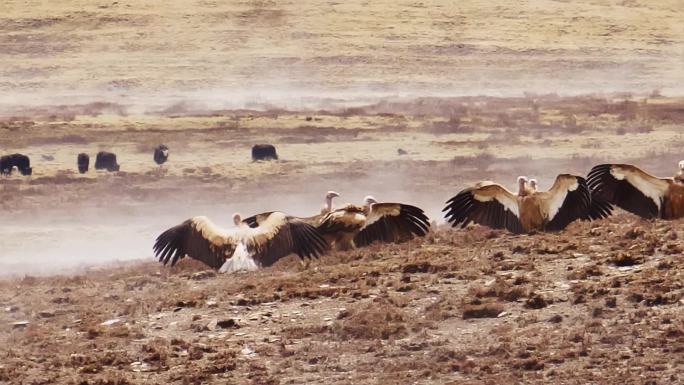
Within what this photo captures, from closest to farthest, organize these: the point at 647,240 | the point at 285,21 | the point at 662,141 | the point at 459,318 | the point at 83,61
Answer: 1. the point at 459,318
2. the point at 647,240
3. the point at 662,141
4. the point at 83,61
5. the point at 285,21

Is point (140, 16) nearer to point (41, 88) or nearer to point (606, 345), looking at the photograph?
point (41, 88)

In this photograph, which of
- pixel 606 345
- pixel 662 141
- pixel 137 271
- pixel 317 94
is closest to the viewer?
pixel 606 345

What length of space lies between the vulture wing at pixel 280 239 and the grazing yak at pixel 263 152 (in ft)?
58.1

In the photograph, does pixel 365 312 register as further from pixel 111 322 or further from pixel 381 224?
pixel 381 224

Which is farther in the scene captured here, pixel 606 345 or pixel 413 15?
pixel 413 15

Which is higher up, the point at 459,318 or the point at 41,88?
the point at 41,88

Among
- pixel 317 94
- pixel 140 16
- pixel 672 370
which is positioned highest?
pixel 140 16

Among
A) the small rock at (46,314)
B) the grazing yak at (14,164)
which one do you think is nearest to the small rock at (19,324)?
the small rock at (46,314)

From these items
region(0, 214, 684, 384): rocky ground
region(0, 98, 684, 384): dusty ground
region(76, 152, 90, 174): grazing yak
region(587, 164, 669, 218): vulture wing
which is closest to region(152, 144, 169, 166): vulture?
region(76, 152, 90, 174): grazing yak

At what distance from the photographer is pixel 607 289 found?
Result: 514 inches

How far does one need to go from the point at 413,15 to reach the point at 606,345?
5624 cm

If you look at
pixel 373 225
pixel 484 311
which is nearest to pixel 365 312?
pixel 484 311

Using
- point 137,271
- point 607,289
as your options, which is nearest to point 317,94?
point 137,271

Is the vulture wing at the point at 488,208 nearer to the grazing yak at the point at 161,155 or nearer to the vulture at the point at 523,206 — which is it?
the vulture at the point at 523,206
